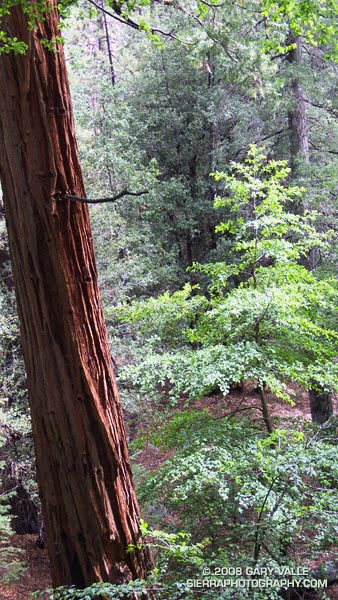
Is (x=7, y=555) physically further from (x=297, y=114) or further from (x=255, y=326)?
(x=297, y=114)

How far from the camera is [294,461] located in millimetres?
2938

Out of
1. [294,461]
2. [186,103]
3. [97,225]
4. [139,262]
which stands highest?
[186,103]

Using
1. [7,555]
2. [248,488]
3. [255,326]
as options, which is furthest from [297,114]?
[7,555]

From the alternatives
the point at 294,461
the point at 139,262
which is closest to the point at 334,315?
the point at 294,461

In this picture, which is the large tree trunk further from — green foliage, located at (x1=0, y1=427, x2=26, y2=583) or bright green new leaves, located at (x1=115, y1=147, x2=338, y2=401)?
green foliage, located at (x1=0, y1=427, x2=26, y2=583)

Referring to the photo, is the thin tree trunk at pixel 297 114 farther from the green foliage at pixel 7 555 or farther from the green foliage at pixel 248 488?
the green foliage at pixel 7 555

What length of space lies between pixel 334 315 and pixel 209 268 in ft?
6.98

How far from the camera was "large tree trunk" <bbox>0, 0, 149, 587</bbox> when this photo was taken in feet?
8.70

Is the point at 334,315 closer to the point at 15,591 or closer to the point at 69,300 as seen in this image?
the point at 69,300

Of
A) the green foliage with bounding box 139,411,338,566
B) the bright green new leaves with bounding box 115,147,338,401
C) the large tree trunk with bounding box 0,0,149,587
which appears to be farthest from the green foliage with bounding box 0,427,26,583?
the large tree trunk with bounding box 0,0,149,587

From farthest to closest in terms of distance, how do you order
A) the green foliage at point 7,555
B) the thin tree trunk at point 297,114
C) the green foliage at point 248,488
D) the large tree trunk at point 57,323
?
the thin tree trunk at point 297,114, the green foliage at point 7,555, the green foliage at point 248,488, the large tree trunk at point 57,323

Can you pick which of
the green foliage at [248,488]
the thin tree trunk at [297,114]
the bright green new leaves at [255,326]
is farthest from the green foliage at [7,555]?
the thin tree trunk at [297,114]

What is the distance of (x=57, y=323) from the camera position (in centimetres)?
268

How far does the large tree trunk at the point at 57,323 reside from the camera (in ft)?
8.70
